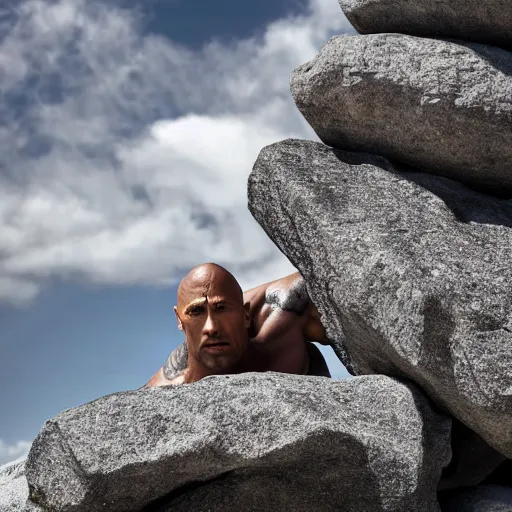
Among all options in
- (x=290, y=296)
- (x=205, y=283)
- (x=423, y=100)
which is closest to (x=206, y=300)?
(x=205, y=283)

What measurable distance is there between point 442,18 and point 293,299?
2085 mm

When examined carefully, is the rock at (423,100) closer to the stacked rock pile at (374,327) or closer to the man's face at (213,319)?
the stacked rock pile at (374,327)

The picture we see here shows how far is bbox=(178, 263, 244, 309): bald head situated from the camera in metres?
5.57

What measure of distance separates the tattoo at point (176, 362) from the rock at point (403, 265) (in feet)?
4.74

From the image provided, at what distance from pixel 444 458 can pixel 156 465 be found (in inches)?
57.1

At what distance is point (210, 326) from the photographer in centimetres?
557

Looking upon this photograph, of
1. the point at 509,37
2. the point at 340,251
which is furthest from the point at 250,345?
the point at 509,37

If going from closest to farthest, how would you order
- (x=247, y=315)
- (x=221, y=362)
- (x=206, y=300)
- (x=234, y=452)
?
(x=234, y=452)
(x=206, y=300)
(x=221, y=362)
(x=247, y=315)

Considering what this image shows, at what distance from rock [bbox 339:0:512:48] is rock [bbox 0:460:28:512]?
3349 millimetres

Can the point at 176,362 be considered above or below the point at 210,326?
above

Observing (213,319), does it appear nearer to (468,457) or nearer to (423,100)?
(468,457)

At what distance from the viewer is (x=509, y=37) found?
17.1 ft

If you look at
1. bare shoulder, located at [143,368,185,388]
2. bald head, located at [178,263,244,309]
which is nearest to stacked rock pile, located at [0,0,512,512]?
bald head, located at [178,263,244,309]

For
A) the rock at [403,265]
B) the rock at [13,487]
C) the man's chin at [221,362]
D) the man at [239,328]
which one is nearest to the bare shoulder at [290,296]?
the man at [239,328]
